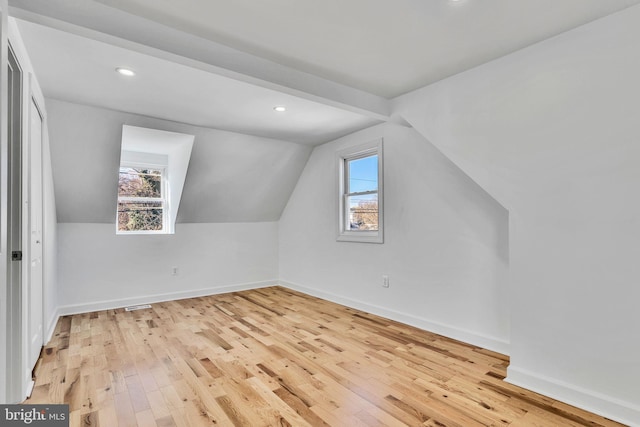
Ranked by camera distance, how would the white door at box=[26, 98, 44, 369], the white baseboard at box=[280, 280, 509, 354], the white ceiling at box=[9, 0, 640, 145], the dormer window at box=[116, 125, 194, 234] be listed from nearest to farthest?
the white ceiling at box=[9, 0, 640, 145]
the white door at box=[26, 98, 44, 369]
the white baseboard at box=[280, 280, 509, 354]
the dormer window at box=[116, 125, 194, 234]

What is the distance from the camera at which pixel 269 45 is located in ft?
7.68

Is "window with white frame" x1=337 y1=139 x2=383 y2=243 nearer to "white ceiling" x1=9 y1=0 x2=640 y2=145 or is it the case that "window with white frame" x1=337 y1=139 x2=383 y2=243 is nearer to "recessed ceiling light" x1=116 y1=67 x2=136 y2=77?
"white ceiling" x1=9 y1=0 x2=640 y2=145

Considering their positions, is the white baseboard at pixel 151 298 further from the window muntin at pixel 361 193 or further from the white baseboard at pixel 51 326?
the window muntin at pixel 361 193

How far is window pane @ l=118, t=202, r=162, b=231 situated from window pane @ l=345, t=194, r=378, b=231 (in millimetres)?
2936

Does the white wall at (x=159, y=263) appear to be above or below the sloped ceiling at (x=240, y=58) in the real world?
below

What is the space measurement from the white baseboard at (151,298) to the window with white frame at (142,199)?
0.96 meters

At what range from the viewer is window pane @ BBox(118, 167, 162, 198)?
5012 millimetres

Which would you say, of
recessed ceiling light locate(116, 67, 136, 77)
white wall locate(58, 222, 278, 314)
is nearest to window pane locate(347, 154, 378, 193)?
white wall locate(58, 222, 278, 314)

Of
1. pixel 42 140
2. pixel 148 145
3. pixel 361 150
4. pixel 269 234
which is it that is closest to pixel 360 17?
pixel 361 150

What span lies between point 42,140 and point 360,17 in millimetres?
2908

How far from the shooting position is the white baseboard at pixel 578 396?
6.31 feet

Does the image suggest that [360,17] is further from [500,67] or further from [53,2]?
[53,2]

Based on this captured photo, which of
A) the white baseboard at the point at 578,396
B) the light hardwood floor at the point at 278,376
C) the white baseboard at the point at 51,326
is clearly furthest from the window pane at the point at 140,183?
the white baseboard at the point at 578,396

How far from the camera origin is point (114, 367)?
2623mm
